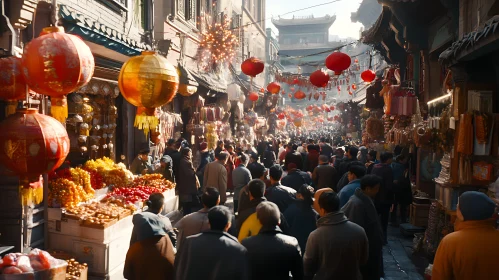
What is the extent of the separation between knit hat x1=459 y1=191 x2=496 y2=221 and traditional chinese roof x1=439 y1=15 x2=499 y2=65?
2.01 meters

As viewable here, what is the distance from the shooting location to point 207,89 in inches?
763

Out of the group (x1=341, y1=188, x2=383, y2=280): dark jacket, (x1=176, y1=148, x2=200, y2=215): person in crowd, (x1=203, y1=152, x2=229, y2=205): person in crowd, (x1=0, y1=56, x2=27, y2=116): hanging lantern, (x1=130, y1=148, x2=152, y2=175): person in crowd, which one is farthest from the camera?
(x1=130, y1=148, x2=152, y2=175): person in crowd

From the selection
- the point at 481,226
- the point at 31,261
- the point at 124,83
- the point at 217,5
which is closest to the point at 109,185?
the point at 124,83

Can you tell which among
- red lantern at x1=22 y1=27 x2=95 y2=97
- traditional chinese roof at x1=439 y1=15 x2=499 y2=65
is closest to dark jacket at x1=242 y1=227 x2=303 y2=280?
red lantern at x1=22 y1=27 x2=95 y2=97

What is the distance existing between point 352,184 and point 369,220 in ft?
4.45

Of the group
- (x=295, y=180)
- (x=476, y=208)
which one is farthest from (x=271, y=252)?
(x=295, y=180)

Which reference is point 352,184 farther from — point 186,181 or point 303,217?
point 186,181

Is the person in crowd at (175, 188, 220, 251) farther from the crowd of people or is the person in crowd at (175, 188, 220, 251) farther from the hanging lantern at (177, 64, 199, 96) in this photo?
the hanging lantern at (177, 64, 199, 96)

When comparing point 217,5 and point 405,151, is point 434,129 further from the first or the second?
point 217,5

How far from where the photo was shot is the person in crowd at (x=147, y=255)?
505cm

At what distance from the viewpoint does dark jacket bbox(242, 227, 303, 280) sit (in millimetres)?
4598

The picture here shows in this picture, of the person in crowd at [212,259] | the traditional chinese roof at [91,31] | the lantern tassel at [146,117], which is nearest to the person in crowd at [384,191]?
the lantern tassel at [146,117]

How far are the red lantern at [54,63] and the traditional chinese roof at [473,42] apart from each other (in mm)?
4479

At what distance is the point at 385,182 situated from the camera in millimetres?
10570
